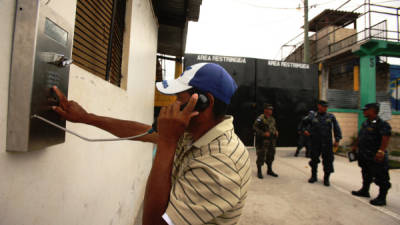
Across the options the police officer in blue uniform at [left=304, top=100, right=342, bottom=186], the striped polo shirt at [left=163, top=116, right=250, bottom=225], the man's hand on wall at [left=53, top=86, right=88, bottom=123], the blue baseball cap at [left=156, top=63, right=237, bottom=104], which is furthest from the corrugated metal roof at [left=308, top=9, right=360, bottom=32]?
the man's hand on wall at [left=53, top=86, right=88, bottom=123]

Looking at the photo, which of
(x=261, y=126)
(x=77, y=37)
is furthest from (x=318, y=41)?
(x=77, y=37)

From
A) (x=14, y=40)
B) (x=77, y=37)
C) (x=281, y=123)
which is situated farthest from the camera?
(x=281, y=123)

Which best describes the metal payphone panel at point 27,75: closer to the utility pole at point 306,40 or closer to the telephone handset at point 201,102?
the telephone handset at point 201,102

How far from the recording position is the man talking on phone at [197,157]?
719 millimetres

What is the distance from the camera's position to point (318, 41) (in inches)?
468

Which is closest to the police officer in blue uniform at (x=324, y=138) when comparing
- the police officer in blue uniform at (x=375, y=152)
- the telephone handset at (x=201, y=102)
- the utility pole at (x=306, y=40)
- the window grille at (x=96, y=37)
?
the police officer in blue uniform at (x=375, y=152)

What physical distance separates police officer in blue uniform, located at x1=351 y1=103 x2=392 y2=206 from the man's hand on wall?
13.6 ft

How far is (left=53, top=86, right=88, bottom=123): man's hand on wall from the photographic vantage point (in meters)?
0.83

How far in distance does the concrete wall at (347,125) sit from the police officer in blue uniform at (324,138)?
17.6 feet

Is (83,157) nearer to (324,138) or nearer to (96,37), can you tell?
(96,37)

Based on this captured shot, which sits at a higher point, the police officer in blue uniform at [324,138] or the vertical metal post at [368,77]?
the vertical metal post at [368,77]

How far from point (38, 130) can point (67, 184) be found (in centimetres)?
47

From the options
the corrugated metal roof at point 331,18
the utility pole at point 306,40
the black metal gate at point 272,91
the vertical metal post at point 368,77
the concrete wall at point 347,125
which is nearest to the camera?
the black metal gate at point 272,91

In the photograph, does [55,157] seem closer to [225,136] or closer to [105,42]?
[225,136]
